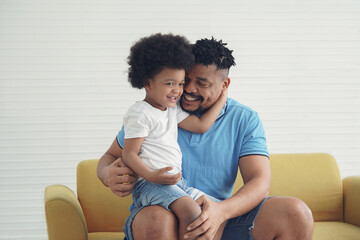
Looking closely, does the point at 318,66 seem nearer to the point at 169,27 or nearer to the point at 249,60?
the point at 249,60

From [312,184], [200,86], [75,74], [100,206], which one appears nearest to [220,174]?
[200,86]

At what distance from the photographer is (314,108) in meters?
A: 3.55

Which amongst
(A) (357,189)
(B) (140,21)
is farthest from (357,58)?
(B) (140,21)

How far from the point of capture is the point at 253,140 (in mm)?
1832

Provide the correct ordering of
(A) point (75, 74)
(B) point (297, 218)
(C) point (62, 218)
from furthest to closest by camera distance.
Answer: (A) point (75, 74) → (C) point (62, 218) → (B) point (297, 218)

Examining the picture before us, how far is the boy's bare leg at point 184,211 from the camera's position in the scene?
1439mm

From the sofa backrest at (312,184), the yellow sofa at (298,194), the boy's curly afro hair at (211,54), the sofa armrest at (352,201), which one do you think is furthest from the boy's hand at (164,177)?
the sofa armrest at (352,201)

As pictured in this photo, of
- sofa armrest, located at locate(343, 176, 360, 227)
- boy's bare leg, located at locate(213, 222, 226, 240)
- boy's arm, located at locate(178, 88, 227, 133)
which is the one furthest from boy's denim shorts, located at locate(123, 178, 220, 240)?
sofa armrest, located at locate(343, 176, 360, 227)

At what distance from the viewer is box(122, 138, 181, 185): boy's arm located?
147 cm

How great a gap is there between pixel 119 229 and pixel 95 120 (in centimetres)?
118

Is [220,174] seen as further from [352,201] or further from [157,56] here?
[352,201]

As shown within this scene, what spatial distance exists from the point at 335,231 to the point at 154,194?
1265mm

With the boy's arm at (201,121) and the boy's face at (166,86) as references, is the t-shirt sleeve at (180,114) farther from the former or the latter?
the boy's face at (166,86)

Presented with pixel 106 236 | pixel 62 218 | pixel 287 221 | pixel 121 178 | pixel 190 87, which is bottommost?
pixel 106 236
